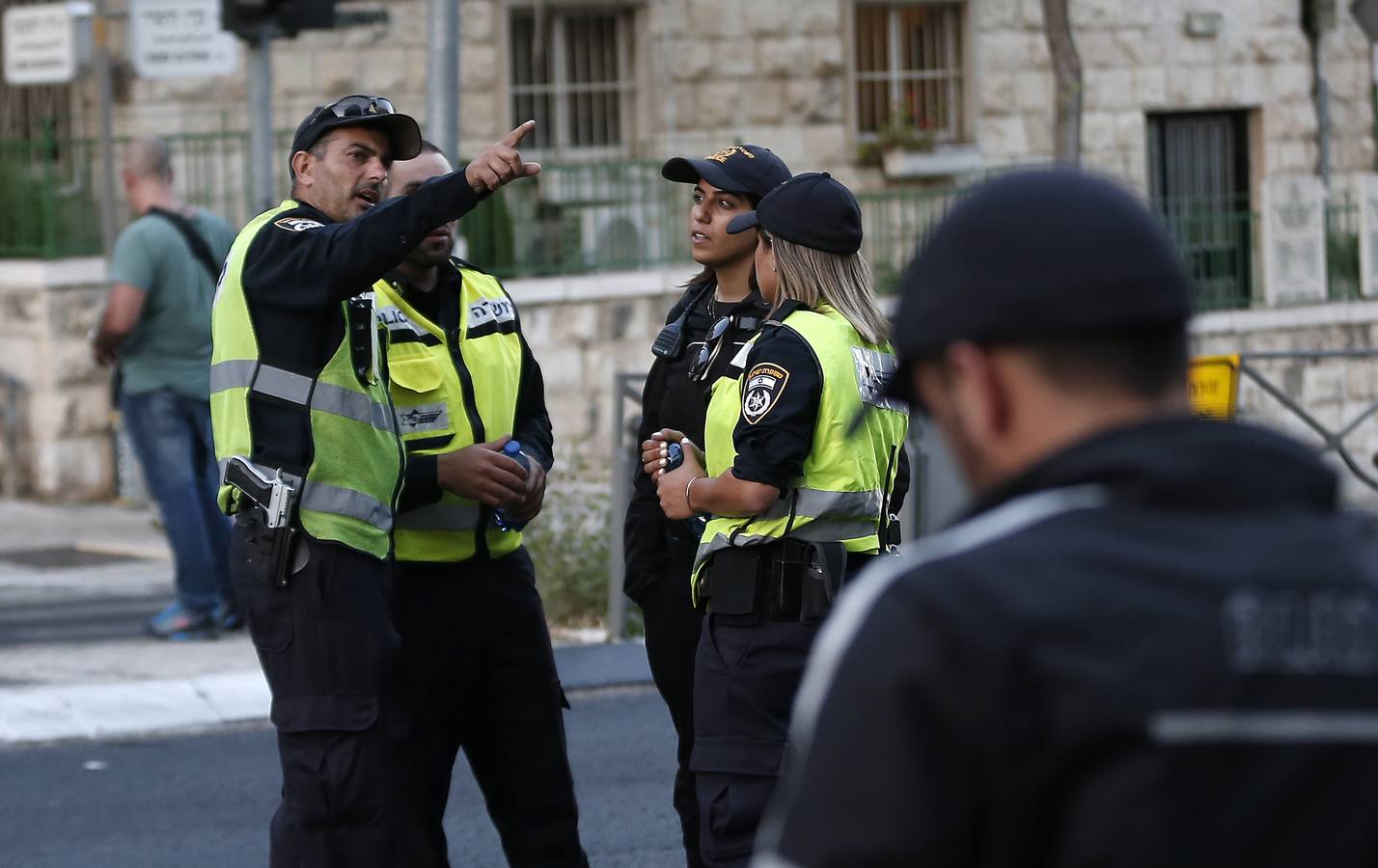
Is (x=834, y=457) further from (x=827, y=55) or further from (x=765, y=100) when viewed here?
(x=827, y=55)

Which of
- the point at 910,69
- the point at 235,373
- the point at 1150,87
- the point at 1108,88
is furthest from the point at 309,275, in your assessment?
the point at 1150,87

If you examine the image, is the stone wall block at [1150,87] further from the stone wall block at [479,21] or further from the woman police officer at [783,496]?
the woman police officer at [783,496]

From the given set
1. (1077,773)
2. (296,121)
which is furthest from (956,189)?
(1077,773)

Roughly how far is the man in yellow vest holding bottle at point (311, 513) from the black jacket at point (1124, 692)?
2.61 m

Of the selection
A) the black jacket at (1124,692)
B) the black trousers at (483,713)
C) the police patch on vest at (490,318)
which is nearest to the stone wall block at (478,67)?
the police patch on vest at (490,318)

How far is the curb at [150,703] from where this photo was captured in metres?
7.54

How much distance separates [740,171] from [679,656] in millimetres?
1267

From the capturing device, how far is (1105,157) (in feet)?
61.1

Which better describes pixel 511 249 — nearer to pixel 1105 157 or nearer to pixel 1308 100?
pixel 1105 157

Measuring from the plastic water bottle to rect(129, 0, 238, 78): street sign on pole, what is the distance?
20.8 ft

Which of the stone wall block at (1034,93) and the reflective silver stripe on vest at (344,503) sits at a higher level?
the stone wall block at (1034,93)

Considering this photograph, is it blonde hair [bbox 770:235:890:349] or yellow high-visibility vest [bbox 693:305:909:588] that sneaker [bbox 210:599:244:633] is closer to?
yellow high-visibility vest [bbox 693:305:909:588]

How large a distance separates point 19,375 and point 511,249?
366cm

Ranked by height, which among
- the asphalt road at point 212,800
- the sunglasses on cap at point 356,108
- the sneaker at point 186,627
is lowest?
the asphalt road at point 212,800
